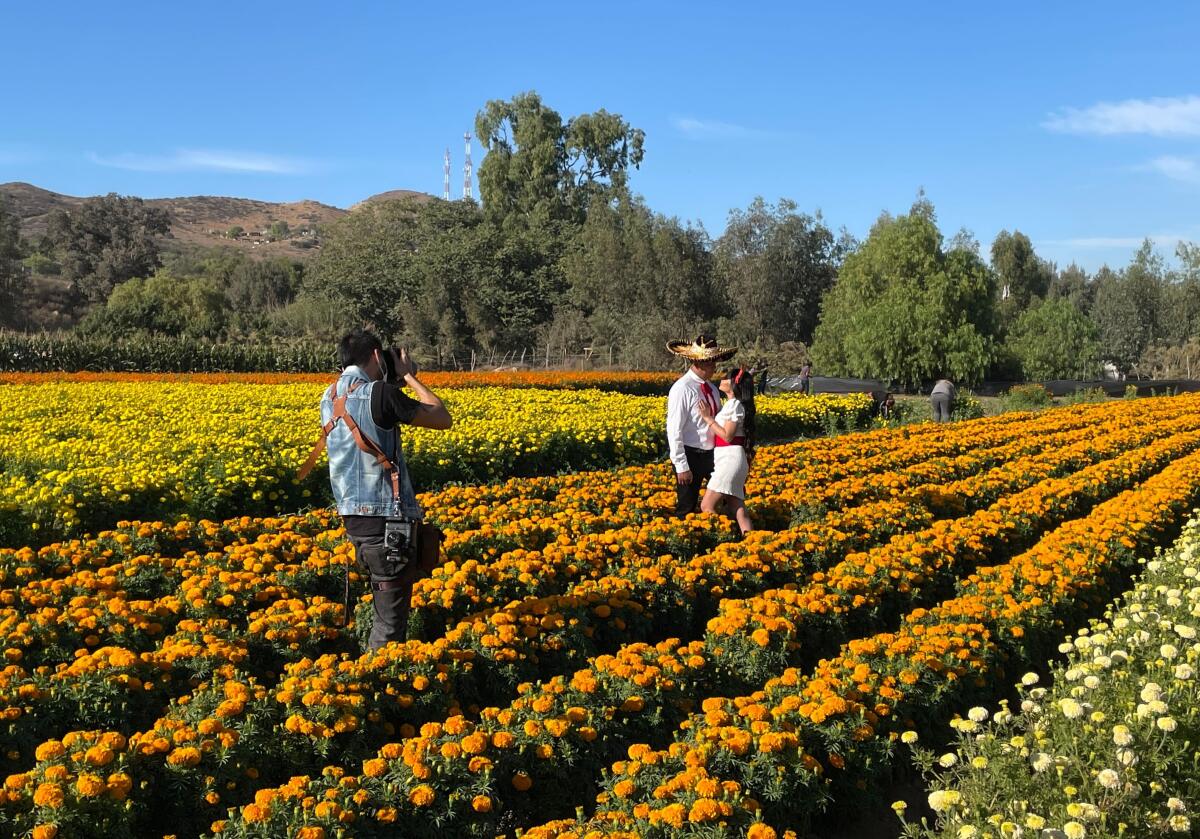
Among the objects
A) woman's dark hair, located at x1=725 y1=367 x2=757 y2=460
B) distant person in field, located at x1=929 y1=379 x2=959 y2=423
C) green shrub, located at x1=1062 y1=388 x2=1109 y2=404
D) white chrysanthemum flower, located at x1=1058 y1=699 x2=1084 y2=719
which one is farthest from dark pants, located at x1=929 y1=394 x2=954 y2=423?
white chrysanthemum flower, located at x1=1058 y1=699 x2=1084 y2=719

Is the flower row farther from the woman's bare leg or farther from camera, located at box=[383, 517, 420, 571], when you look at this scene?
the woman's bare leg

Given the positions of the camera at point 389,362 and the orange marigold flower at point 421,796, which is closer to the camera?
the orange marigold flower at point 421,796

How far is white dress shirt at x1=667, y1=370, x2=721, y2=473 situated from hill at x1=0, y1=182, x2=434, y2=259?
9619 centimetres

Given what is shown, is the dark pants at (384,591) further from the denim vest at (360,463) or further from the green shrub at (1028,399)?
the green shrub at (1028,399)

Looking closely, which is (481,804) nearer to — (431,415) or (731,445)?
(431,415)

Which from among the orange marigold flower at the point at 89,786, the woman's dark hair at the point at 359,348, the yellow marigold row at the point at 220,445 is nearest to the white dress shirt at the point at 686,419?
the woman's dark hair at the point at 359,348

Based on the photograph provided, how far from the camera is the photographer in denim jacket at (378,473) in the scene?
166 inches

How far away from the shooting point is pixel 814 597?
16.7 ft

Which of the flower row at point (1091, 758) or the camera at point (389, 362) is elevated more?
the camera at point (389, 362)

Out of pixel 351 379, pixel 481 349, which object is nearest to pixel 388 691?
pixel 351 379

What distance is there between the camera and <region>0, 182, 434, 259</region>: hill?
11419 cm

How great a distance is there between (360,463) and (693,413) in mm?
3098

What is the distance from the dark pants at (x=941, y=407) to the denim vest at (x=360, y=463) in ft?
52.9

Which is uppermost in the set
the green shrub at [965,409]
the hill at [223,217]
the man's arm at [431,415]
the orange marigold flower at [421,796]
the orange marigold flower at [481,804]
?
the hill at [223,217]
